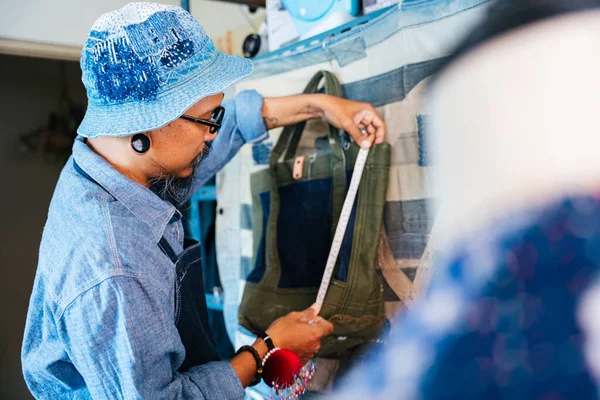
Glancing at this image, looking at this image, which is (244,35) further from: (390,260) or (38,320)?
(38,320)

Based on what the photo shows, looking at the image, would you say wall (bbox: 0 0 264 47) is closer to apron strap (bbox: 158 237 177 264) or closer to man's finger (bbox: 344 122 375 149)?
man's finger (bbox: 344 122 375 149)

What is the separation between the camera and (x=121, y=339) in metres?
0.84

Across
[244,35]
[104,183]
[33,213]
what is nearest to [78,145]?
[104,183]

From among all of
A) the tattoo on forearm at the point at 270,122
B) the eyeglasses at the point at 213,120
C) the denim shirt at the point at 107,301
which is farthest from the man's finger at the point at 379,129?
the denim shirt at the point at 107,301

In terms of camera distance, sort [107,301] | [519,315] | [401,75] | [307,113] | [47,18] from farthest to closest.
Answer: [47,18], [307,113], [401,75], [107,301], [519,315]

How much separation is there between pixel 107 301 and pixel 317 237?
0.67 metres

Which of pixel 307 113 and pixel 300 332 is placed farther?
pixel 307 113

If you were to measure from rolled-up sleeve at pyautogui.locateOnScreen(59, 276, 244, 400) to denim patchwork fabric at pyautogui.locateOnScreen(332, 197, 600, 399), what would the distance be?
0.44 m

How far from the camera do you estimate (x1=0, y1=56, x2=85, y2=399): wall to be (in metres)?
2.89

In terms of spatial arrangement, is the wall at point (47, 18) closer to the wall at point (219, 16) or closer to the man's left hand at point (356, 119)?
the wall at point (219, 16)

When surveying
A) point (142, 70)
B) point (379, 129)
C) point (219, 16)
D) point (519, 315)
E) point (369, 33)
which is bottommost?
point (519, 315)

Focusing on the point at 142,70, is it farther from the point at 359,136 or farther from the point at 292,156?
the point at 292,156

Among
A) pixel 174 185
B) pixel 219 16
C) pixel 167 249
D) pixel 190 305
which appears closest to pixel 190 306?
pixel 190 305

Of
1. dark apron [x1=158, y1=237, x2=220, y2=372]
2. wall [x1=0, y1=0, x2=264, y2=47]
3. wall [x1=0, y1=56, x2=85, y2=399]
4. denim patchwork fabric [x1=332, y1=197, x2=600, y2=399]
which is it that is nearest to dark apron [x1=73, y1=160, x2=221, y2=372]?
dark apron [x1=158, y1=237, x2=220, y2=372]
